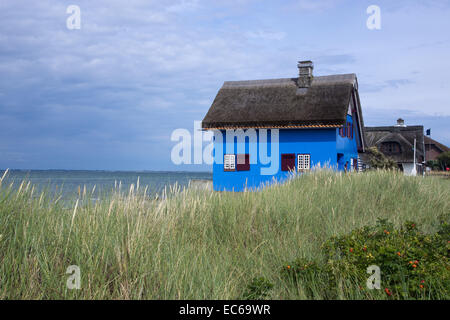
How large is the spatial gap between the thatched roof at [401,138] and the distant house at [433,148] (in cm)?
1971

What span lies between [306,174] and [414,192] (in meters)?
3.20

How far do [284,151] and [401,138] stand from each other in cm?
2580

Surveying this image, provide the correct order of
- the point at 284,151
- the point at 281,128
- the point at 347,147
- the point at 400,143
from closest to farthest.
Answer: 1. the point at 284,151
2. the point at 281,128
3. the point at 347,147
4. the point at 400,143

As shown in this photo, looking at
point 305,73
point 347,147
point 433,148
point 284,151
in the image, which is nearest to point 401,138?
point 347,147

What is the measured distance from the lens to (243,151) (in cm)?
2198

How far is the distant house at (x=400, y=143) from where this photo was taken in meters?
41.4

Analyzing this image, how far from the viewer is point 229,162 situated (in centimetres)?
2200

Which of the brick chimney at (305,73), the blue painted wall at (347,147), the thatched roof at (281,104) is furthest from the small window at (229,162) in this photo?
the brick chimney at (305,73)

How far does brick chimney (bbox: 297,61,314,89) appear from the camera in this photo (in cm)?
2405

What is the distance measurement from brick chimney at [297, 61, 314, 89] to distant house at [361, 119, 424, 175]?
18892mm

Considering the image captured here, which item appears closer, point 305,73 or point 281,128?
point 281,128

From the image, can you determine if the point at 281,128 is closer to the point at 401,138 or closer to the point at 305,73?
the point at 305,73

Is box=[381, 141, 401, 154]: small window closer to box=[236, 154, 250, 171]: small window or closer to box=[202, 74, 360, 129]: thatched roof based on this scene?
box=[202, 74, 360, 129]: thatched roof

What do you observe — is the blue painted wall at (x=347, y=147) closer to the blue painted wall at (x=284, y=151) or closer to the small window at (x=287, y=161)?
the blue painted wall at (x=284, y=151)
